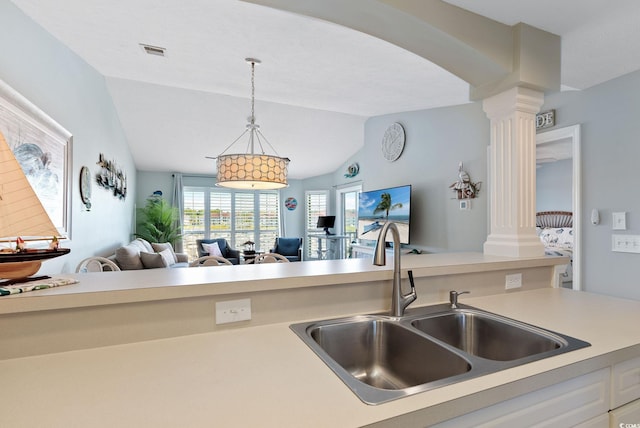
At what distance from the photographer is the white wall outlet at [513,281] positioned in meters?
1.60

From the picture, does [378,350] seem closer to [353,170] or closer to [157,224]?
[353,170]

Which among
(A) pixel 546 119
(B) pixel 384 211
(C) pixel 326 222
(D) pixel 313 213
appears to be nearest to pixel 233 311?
(A) pixel 546 119

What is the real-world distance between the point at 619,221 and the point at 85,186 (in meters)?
4.66

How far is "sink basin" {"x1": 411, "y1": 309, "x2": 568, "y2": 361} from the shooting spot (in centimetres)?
110

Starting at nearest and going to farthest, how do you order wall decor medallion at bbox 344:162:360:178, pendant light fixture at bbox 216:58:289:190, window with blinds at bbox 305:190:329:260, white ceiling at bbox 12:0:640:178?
white ceiling at bbox 12:0:640:178 → pendant light fixture at bbox 216:58:289:190 → wall decor medallion at bbox 344:162:360:178 → window with blinds at bbox 305:190:329:260

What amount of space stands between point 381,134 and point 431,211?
1.65 meters

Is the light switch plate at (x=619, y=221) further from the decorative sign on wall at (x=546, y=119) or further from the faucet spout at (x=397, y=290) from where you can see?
the faucet spout at (x=397, y=290)

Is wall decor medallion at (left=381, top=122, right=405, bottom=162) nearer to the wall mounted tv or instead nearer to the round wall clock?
the wall mounted tv

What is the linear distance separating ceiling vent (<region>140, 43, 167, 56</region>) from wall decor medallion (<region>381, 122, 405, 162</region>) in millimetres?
3143

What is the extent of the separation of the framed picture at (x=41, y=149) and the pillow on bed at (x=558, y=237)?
6158mm

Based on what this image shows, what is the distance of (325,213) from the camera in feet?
27.0

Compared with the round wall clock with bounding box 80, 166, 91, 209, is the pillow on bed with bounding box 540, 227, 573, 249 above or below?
below

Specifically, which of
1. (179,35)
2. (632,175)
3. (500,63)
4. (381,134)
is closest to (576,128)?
(632,175)

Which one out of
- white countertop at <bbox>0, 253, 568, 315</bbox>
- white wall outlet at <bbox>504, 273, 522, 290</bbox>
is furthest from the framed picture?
white wall outlet at <bbox>504, 273, 522, 290</bbox>
